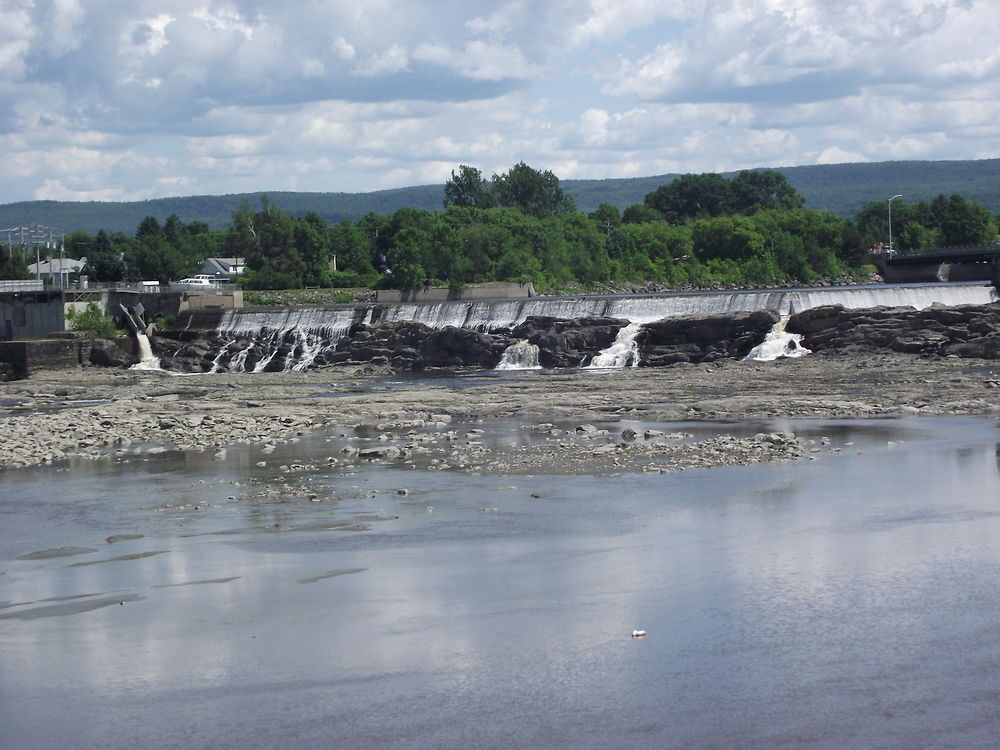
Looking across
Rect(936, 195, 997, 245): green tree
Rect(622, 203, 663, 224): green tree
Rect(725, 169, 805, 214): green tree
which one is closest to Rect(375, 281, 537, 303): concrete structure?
Rect(622, 203, 663, 224): green tree

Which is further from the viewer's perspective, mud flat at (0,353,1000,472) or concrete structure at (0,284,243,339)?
concrete structure at (0,284,243,339)

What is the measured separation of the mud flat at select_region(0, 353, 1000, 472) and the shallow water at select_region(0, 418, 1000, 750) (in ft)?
14.2

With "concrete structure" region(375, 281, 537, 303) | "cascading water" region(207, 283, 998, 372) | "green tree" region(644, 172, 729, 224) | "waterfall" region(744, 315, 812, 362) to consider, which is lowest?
"waterfall" region(744, 315, 812, 362)

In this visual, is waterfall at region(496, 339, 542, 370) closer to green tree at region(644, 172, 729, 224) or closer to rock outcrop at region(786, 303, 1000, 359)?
rock outcrop at region(786, 303, 1000, 359)

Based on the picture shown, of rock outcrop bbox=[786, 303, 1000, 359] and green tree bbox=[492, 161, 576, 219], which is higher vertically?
green tree bbox=[492, 161, 576, 219]

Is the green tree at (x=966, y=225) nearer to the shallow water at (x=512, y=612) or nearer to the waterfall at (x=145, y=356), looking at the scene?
the waterfall at (x=145, y=356)

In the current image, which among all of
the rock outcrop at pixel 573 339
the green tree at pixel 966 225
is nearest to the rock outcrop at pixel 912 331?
the rock outcrop at pixel 573 339

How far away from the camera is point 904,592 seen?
639 inches

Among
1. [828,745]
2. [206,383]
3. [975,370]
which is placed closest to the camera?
[828,745]

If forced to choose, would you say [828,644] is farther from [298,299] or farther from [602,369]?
[298,299]

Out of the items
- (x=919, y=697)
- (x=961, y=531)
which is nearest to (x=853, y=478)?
(x=961, y=531)

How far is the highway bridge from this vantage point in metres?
93.1

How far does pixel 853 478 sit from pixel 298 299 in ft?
220

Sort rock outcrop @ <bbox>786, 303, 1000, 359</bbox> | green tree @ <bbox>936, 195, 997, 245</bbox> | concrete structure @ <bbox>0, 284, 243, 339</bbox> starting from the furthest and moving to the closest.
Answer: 1. green tree @ <bbox>936, 195, 997, 245</bbox>
2. concrete structure @ <bbox>0, 284, 243, 339</bbox>
3. rock outcrop @ <bbox>786, 303, 1000, 359</bbox>
